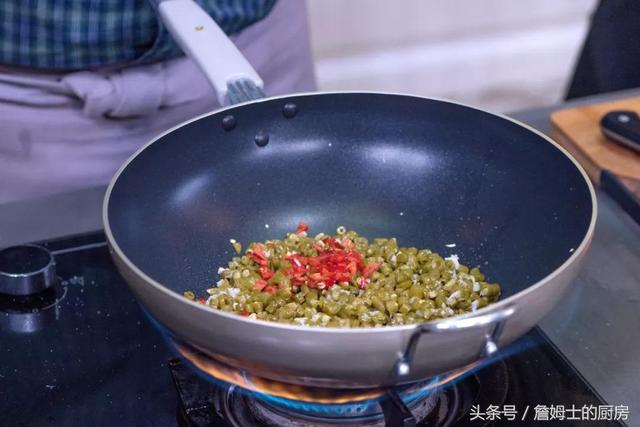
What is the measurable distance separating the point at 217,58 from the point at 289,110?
0.35 ft

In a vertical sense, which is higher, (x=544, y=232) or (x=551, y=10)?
(x=544, y=232)

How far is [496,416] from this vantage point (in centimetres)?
75

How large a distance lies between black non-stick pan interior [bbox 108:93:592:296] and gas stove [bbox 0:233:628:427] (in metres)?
0.08

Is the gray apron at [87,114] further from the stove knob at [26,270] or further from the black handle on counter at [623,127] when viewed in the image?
the black handle on counter at [623,127]

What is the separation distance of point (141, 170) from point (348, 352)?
0.34m

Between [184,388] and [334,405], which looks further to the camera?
[184,388]

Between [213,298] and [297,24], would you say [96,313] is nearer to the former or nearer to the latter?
[213,298]

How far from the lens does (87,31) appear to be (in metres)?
1.13

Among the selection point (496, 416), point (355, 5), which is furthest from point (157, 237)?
point (355, 5)

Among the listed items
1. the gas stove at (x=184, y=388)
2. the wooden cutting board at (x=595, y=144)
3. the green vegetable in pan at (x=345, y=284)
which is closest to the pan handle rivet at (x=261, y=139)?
the green vegetable in pan at (x=345, y=284)

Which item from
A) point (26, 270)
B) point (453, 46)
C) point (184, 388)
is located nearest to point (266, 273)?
point (184, 388)

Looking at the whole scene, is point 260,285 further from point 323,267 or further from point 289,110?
point 289,110

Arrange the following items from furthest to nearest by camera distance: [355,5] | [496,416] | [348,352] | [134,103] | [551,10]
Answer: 1. [551,10]
2. [355,5]
3. [134,103]
4. [496,416]
5. [348,352]

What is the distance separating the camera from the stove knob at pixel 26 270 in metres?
0.89
